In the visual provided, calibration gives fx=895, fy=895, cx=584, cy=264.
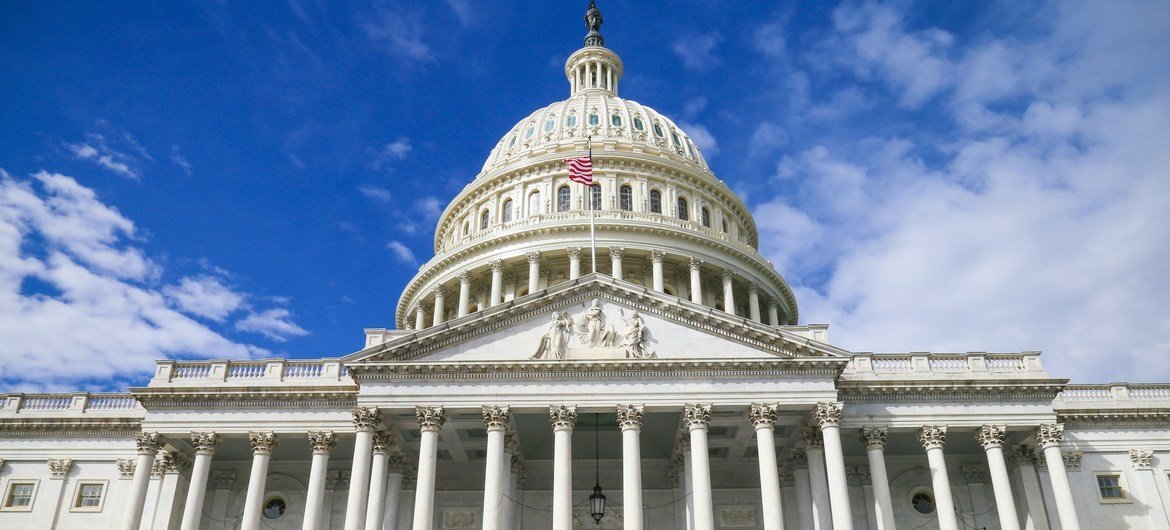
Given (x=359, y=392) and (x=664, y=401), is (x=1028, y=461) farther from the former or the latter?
(x=359, y=392)

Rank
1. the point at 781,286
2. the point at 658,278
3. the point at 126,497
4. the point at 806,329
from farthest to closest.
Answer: the point at 781,286
the point at 658,278
the point at 126,497
the point at 806,329

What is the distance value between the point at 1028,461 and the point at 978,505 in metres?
3.07

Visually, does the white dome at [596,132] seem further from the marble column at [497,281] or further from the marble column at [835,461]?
the marble column at [835,461]

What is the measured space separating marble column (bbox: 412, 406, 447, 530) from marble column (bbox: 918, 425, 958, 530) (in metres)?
19.2

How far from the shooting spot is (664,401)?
3431 cm

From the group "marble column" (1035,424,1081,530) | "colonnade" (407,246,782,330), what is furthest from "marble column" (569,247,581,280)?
"marble column" (1035,424,1081,530)

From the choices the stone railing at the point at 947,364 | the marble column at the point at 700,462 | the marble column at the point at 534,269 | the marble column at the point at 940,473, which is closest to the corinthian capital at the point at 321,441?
the marble column at the point at 700,462

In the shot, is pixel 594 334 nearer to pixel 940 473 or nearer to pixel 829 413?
pixel 829 413

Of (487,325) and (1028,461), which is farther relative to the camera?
(1028,461)

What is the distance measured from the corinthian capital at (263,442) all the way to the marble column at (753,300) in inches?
1261

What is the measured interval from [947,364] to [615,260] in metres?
23.0

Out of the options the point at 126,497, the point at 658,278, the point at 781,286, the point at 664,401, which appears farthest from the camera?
the point at 781,286

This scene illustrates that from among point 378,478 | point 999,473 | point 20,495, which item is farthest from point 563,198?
point 20,495

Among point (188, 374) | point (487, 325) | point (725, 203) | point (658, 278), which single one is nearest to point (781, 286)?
point (725, 203)
